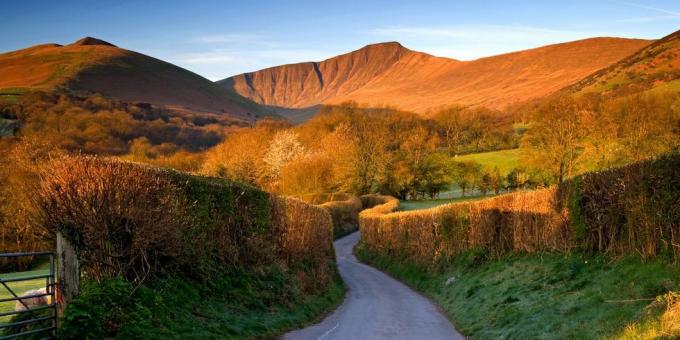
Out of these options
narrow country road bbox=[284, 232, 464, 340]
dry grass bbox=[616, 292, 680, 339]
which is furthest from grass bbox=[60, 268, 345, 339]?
dry grass bbox=[616, 292, 680, 339]

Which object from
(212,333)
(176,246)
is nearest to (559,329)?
(212,333)

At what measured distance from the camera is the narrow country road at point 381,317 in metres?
17.6

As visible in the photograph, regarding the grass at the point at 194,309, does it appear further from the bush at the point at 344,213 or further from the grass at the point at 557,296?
the bush at the point at 344,213

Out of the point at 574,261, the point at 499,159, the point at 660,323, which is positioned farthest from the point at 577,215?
the point at 499,159

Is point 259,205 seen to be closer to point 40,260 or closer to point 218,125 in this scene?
point 40,260

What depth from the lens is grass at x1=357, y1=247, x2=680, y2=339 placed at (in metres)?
11.1

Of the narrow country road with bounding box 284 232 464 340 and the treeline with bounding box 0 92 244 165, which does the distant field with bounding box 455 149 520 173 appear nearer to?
the treeline with bounding box 0 92 244 165

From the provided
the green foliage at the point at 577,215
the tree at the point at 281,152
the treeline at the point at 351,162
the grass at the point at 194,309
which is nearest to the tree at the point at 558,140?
the treeline at the point at 351,162

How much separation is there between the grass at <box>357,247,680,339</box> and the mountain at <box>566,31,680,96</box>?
9437cm

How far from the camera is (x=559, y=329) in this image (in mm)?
12617

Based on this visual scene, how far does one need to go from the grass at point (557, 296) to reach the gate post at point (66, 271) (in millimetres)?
10279

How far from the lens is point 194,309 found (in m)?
14.9

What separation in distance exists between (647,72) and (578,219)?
434 feet

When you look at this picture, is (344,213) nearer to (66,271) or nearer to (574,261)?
(574,261)
